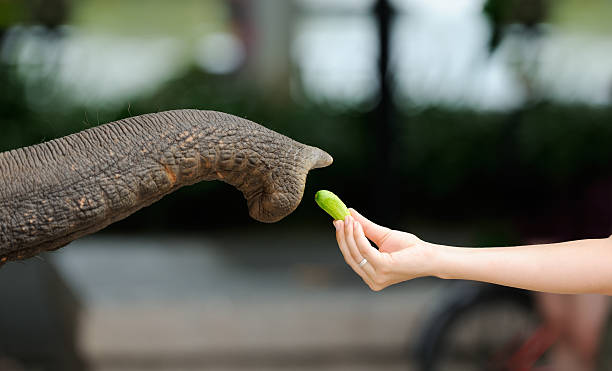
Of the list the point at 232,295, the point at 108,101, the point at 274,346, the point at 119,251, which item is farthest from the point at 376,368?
the point at 108,101

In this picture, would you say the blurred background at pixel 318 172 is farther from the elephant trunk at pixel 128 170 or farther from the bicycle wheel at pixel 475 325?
the elephant trunk at pixel 128 170

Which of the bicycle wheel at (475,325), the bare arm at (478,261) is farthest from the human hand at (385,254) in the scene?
Answer: the bicycle wheel at (475,325)

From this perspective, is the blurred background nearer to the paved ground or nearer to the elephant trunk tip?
the paved ground

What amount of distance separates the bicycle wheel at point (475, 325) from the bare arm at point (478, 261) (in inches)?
57.7

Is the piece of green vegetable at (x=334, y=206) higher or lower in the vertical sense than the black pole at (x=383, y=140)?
higher

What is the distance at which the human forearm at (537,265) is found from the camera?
0.78m

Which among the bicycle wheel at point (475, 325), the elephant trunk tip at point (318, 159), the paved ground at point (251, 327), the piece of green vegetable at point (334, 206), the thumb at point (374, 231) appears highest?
the elephant trunk tip at point (318, 159)

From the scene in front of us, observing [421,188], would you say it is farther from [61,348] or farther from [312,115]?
[61,348]

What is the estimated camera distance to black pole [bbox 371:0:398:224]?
2952 mm

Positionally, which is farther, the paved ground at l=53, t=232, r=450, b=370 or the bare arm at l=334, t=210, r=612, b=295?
the paved ground at l=53, t=232, r=450, b=370

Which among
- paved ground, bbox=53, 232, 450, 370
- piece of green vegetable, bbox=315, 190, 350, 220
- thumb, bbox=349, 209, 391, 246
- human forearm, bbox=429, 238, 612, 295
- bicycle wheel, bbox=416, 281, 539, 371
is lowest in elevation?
paved ground, bbox=53, 232, 450, 370

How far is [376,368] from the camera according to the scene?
2.73m

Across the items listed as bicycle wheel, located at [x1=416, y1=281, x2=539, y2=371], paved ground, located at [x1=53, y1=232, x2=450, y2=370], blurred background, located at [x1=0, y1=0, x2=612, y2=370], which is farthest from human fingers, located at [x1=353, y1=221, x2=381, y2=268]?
paved ground, located at [x1=53, y1=232, x2=450, y2=370]

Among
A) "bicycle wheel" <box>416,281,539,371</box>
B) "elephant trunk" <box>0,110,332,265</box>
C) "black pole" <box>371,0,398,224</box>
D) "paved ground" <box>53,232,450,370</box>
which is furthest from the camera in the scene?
"black pole" <box>371,0,398,224</box>
